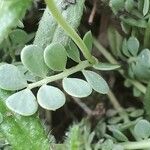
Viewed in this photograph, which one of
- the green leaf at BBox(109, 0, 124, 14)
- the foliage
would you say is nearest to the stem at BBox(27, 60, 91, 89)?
the foliage

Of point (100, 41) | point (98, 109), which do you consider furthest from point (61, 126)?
point (100, 41)

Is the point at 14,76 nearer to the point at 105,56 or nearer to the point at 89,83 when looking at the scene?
the point at 89,83

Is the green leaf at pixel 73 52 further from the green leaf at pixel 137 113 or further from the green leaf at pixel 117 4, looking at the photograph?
the green leaf at pixel 137 113

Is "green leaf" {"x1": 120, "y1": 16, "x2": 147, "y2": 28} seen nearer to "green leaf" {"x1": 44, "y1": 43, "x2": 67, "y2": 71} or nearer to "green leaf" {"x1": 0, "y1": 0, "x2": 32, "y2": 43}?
"green leaf" {"x1": 44, "y1": 43, "x2": 67, "y2": 71}

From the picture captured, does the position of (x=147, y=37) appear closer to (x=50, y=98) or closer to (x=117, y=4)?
(x=117, y=4)

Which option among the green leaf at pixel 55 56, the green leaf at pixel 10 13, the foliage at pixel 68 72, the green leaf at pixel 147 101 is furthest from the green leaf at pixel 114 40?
the green leaf at pixel 10 13

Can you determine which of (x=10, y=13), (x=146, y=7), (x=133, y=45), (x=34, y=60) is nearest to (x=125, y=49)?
(x=133, y=45)

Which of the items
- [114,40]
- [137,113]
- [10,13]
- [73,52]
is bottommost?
[137,113]
